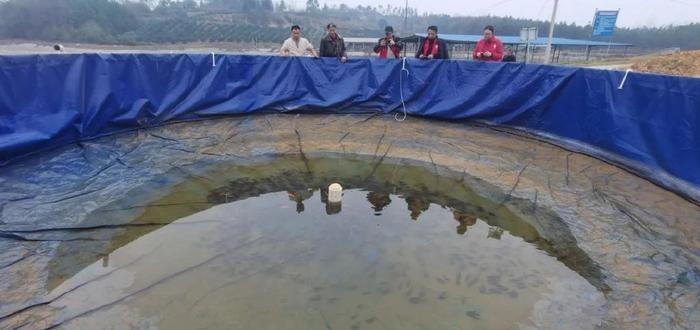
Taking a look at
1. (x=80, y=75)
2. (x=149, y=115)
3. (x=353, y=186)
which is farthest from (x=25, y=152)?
(x=353, y=186)

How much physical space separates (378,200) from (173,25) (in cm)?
4834

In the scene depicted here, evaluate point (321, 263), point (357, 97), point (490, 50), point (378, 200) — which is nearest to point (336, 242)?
point (321, 263)

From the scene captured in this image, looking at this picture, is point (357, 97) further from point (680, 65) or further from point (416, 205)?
point (680, 65)

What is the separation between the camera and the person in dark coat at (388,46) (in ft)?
27.6

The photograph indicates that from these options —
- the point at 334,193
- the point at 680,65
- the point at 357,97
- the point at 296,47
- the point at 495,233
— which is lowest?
the point at 495,233

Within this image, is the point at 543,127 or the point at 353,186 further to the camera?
the point at 543,127

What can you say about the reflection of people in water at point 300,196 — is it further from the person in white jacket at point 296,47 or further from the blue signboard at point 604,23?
the blue signboard at point 604,23

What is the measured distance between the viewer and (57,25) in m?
37.3

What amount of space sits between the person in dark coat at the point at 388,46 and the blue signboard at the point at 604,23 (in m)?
15.9

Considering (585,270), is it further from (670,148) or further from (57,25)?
(57,25)

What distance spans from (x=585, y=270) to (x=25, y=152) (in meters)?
6.54

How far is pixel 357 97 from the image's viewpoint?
817 centimetres

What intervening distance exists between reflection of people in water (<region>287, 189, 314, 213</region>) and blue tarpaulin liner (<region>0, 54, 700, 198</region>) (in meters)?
3.26

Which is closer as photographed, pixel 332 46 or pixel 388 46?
pixel 332 46
